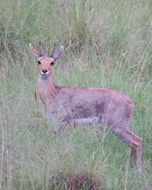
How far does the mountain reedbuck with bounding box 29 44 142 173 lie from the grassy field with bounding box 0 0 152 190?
0.38 feet

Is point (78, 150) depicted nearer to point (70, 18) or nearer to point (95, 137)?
point (95, 137)

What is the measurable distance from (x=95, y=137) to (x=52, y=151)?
0.66 meters

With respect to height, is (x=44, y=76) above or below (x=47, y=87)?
above

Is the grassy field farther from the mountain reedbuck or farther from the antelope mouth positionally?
the antelope mouth

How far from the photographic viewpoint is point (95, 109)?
7.45 metres

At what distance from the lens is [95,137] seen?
6.75 meters

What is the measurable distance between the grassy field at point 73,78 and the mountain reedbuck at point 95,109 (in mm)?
115

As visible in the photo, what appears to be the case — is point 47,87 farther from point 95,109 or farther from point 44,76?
point 95,109

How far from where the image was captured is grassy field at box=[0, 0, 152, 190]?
6080mm

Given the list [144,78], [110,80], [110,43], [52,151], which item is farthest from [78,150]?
[110,43]

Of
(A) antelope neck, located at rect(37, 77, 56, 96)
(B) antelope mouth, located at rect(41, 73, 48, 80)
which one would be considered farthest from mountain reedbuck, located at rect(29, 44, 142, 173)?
(A) antelope neck, located at rect(37, 77, 56, 96)

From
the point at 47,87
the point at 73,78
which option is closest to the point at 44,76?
the point at 47,87

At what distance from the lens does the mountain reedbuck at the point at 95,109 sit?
24.0ft

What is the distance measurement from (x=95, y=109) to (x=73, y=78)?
3.58ft
